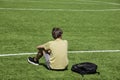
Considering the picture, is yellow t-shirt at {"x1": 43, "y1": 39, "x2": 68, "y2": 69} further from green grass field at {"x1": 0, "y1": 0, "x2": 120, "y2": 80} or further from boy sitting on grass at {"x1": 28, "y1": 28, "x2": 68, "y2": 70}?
green grass field at {"x1": 0, "y1": 0, "x2": 120, "y2": 80}

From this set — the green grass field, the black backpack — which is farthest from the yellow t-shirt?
the black backpack

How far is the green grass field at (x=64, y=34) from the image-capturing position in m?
11.8

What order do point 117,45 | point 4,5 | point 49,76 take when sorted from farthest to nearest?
point 4,5, point 117,45, point 49,76

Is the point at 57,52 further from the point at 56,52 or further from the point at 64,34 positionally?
the point at 64,34

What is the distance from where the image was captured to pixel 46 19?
22.0m

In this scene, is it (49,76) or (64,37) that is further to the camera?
(64,37)

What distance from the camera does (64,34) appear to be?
18.0 meters

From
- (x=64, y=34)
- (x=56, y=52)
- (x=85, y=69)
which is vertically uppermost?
(x=56, y=52)

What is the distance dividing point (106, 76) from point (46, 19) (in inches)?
423

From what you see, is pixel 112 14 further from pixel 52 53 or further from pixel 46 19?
pixel 52 53

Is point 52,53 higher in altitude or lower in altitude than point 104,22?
Answer: higher

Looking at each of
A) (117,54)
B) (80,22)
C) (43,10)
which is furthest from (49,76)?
(43,10)

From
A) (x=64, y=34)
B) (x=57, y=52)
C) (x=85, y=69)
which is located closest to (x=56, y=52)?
(x=57, y=52)

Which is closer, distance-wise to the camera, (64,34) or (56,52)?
(56,52)
